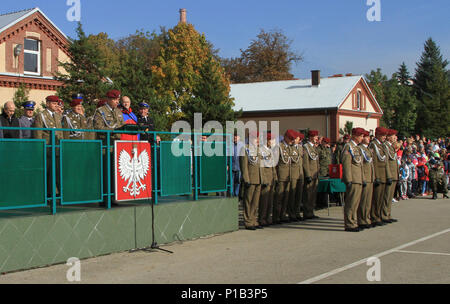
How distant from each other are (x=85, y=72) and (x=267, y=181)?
639 inches

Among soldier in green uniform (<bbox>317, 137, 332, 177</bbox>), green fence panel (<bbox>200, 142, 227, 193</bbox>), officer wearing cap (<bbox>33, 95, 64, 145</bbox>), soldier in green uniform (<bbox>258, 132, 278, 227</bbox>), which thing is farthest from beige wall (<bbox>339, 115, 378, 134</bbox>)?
officer wearing cap (<bbox>33, 95, 64, 145</bbox>)

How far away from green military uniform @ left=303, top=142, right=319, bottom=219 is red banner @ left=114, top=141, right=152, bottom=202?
4723 millimetres

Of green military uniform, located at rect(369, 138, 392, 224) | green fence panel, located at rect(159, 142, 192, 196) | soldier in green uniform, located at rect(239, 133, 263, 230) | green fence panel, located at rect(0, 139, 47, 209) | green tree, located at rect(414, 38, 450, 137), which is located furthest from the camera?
green tree, located at rect(414, 38, 450, 137)

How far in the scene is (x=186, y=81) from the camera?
116 feet

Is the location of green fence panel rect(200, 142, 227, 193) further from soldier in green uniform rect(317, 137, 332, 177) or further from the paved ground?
soldier in green uniform rect(317, 137, 332, 177)

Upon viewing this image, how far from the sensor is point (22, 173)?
780 cm

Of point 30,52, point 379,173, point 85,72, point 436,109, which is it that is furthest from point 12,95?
point 436,109

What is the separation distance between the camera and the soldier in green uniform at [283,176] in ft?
41.2

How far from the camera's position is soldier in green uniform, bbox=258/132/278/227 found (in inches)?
469

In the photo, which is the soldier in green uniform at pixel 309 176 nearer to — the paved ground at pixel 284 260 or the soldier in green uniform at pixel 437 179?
the paved ground at pixel 284 260

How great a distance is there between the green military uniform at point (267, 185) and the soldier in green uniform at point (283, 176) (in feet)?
0.75

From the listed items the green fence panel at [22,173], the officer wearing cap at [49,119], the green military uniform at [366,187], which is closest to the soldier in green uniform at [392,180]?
the green military uniform at [366,187]

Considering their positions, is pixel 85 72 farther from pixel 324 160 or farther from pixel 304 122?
pixel 304 122
